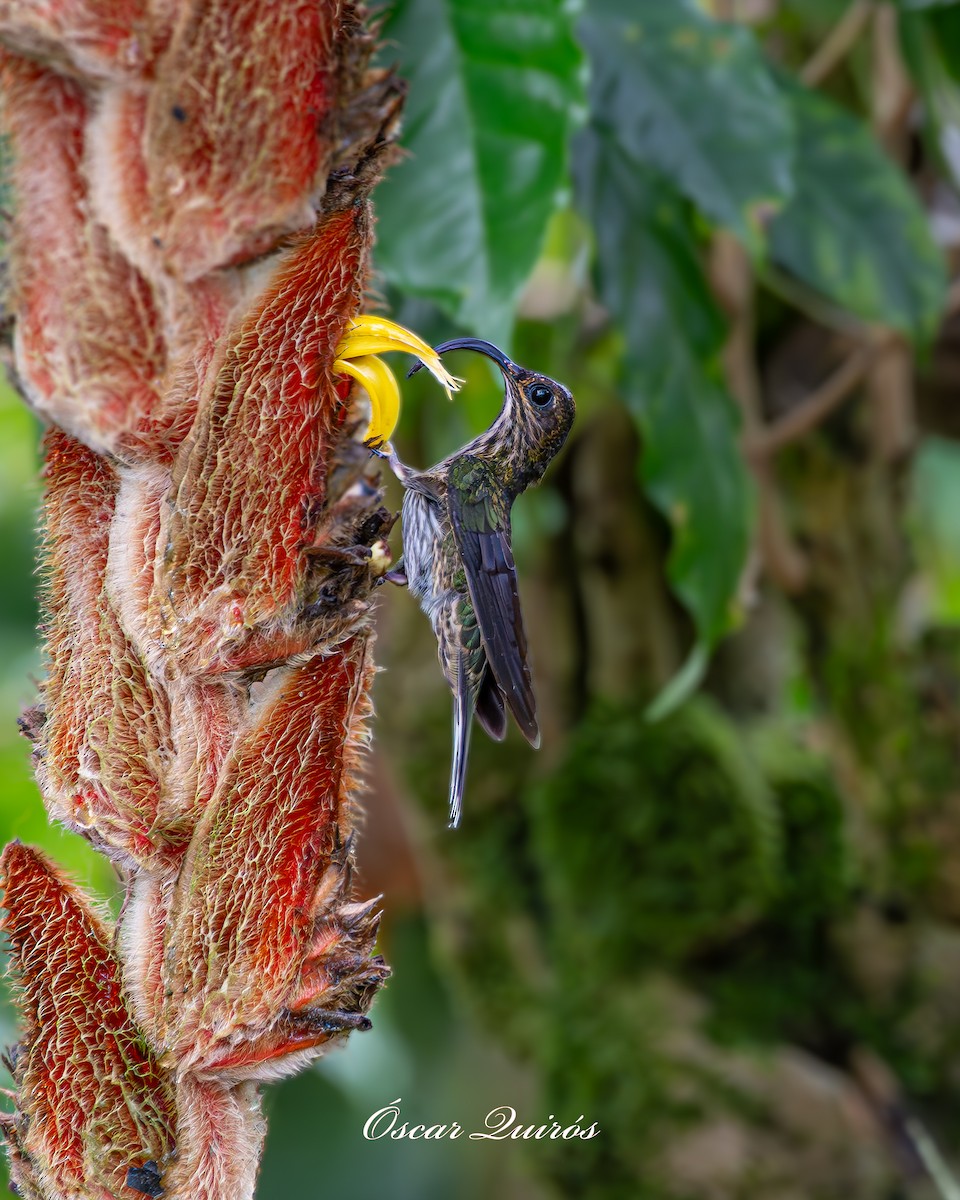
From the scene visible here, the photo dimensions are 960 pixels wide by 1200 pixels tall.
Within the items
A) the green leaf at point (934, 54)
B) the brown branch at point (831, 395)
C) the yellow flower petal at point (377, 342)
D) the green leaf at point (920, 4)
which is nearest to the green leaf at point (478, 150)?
the yellow flower petal at point (377, 342)

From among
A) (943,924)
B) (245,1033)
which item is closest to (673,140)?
(245,1033)

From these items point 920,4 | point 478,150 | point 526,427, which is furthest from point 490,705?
point 920,4

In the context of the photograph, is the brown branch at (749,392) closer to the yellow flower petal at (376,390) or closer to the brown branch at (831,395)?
the brown branch at (831,395)

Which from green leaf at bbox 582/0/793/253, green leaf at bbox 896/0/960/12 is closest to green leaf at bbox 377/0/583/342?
green leaf at bbox 582/0/793/253

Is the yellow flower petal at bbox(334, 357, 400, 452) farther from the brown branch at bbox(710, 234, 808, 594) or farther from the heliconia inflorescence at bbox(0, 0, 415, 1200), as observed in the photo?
the brown branch at bbox(710, 234, 808, 594)

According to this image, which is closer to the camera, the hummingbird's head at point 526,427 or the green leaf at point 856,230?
the hummingbird's head at point 526,427
